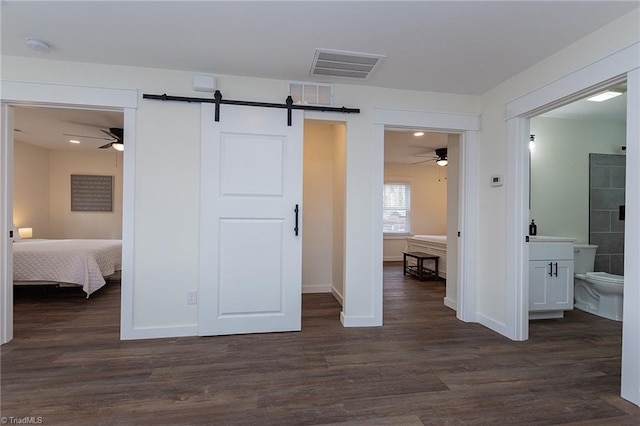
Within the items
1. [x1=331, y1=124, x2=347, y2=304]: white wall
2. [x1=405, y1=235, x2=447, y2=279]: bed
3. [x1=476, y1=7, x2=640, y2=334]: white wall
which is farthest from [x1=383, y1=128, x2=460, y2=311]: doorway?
[x1=476, y1=7, x2=640, y2=334]: white wall

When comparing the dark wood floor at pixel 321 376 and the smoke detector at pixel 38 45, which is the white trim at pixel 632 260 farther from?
the smoke detector at pixel 38 45

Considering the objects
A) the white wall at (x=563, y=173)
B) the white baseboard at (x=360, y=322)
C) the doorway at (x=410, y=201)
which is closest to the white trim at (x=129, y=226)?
the white baseboard at (x=360, y=322)

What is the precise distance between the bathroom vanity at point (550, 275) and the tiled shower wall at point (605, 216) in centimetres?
103

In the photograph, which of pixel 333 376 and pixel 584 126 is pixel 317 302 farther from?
pixel 584 126

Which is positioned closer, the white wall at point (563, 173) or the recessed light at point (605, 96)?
the recessed light at point (605, 96)

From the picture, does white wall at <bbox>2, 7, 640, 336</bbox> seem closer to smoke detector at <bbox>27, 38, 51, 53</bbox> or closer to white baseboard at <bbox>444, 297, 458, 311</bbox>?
smoke detector at <bbox>27, 38, 51, 53</bbox>

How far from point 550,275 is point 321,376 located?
2.73 m

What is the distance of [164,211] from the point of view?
9.07 feet

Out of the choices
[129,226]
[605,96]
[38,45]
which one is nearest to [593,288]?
[605,96]

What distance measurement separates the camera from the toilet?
3285 millimetres

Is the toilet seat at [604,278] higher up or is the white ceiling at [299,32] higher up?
the white ceiling at [299,32]

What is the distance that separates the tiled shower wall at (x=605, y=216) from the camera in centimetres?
393

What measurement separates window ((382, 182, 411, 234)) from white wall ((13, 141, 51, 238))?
730 cm

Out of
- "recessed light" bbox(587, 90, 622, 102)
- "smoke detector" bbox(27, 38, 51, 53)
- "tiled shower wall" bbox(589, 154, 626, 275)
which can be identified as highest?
"smoke detector" bbox(27, 38, 51, 53)
